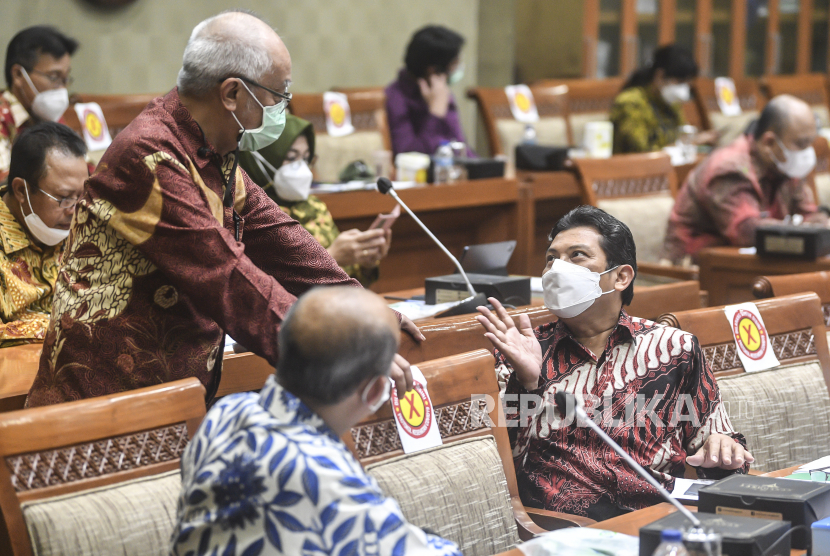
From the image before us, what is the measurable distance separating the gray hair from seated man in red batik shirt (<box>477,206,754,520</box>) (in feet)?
1.98

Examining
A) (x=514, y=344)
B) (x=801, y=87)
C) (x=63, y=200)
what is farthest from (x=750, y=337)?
(x=801, y=87)

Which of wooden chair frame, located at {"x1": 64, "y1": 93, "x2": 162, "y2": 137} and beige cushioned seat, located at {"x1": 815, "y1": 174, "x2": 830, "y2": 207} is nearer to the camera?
wooden chair frame, located at {"x1": 64, "y1": 93, "x2": 162, "y2": 137}

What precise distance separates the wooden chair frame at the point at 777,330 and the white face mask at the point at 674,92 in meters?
3.63

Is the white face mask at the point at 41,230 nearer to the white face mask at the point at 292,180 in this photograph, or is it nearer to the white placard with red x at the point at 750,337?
the white face mask at the point at 292,180

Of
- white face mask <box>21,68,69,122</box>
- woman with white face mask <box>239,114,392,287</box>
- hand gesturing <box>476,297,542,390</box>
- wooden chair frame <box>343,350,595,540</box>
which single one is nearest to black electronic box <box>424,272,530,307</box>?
woman with white face mask <box>239,114,392,287</box>

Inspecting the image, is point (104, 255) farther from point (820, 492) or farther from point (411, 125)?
point (411, 125)

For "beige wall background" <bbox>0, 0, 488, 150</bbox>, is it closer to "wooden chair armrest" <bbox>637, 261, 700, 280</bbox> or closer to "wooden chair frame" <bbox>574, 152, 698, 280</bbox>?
"wooden chair frame" <bbox>574, 152, 698, 280</bbox>

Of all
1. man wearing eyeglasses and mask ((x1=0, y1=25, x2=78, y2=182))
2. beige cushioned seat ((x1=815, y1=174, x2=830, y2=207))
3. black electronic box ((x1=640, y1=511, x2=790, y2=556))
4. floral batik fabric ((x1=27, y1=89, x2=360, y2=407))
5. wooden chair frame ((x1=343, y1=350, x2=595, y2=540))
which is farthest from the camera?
beige cushioned seat ((x1=815, y1=174, x2=830, y2=207))

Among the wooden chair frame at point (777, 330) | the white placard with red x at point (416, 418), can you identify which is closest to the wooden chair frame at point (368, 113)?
the wooden chair frame at point (777, 330)

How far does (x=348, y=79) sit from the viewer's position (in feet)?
19.3

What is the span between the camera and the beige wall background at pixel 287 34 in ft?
15.4

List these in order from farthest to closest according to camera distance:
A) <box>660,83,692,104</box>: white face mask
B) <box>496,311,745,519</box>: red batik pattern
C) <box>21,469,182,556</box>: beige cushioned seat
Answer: <box>660,83,692,104</box>: white face mask, <box>496,311,745,519</box>: red batik pattern, <box>21,469,182,556</box>: beige cushioned seat

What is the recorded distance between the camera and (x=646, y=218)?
380 centimetres

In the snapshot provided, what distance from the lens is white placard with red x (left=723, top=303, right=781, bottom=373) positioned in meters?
2.04
